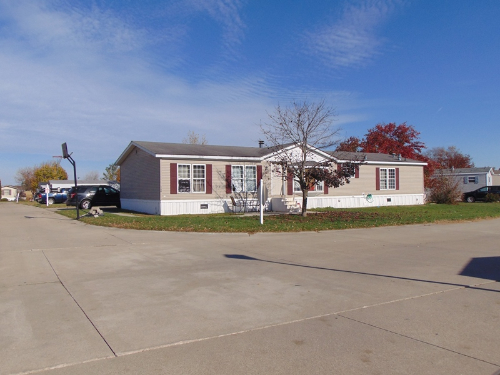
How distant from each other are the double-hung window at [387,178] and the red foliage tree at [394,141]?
15328 mm

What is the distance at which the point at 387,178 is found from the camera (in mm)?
30547

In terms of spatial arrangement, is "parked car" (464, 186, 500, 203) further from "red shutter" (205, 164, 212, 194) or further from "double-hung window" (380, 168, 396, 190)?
"red shutter" (205, 164, 212, 194)

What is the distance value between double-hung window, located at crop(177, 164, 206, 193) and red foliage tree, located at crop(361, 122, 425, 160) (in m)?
27.9

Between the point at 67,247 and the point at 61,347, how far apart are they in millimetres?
7738

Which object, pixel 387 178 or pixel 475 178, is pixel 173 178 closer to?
pixel 387 178

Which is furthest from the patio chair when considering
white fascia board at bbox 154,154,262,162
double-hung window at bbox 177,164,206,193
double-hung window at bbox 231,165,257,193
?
white fascia board at bbox 154,154,262,162

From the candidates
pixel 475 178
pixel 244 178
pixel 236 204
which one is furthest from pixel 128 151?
pixel 475 178

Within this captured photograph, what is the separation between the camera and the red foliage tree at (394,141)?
1796 inches

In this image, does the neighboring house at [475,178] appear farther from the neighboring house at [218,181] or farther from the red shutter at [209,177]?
the red shutter at [209,177]

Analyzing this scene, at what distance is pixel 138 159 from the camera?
2606 centimetres

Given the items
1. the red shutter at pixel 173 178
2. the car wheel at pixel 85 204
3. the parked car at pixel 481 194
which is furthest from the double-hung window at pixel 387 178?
the car wheel at pixel 85 204

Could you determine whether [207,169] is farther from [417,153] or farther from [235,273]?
[417,153]

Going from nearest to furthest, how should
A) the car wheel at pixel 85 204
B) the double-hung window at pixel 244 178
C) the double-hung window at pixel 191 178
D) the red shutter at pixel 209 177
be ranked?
the double-hung window at pixel 191 178 → the red shutter at pixel 209 177 → the double-hung window at pixel 244 178 → the car wheel at pixel 85 204

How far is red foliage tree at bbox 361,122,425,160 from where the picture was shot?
45.6m
